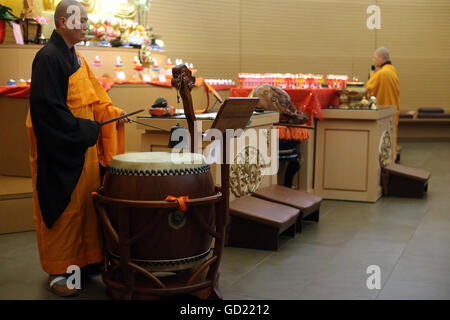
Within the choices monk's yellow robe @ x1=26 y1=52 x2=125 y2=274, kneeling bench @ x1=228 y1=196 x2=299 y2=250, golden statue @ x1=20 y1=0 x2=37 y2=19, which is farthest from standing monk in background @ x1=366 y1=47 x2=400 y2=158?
monk's yellow robe @ x1=26 y1=52 x2=125 y2=274

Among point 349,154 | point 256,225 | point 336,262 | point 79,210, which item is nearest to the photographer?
point 79,210

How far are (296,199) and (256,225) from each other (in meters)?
0.66

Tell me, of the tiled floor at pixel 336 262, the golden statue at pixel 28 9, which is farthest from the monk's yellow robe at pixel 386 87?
the golden statue at pixel 28 9

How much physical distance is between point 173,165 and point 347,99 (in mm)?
3512

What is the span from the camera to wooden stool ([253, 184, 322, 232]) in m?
4.34

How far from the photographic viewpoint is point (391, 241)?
4.15 metres

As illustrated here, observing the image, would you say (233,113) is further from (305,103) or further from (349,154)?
(349,154)

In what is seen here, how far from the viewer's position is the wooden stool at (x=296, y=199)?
4.34 meters

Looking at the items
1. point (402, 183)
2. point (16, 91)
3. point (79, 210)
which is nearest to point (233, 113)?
point (79, 210)

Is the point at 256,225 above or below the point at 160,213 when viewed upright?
below

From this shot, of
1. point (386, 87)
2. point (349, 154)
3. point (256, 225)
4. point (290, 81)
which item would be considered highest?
point (290, 81)

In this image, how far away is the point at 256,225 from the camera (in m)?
3.93

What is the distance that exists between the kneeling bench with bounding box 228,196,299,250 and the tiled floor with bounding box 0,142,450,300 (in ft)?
0.26

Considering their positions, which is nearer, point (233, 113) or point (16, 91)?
point (233, 113)
